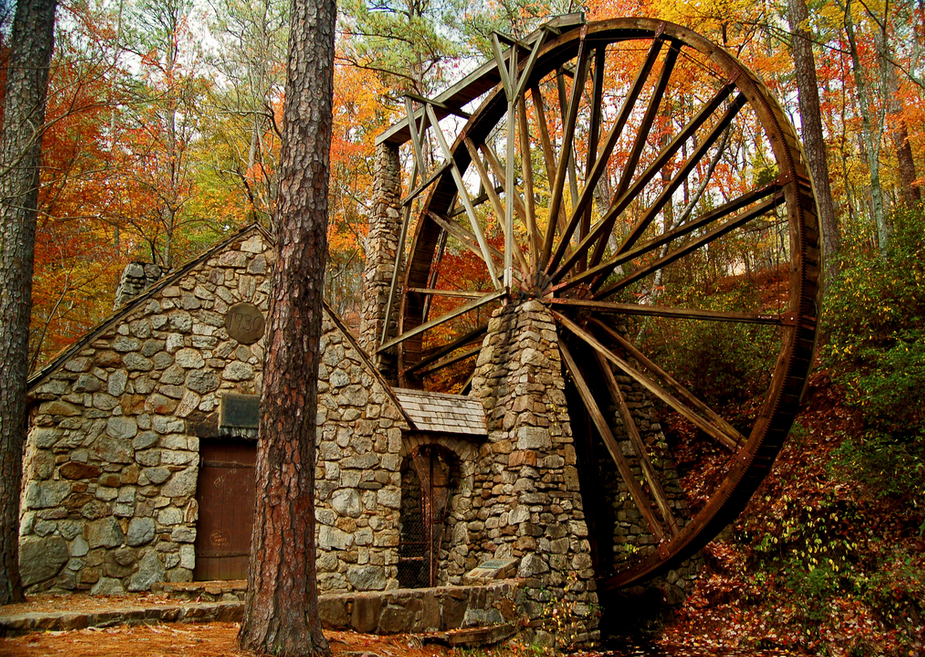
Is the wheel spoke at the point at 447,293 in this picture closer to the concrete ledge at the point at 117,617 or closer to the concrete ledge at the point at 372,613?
the concrete ledge at the point at 372,613

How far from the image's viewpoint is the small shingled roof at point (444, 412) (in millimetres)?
8391

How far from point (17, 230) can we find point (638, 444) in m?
6.82

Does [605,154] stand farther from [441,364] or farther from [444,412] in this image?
[441,364]

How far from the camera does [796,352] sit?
679 cm

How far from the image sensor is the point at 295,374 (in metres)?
4.46

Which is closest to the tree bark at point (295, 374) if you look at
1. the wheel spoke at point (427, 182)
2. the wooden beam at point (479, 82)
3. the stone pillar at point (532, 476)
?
the stone pillar at point (532, 476)

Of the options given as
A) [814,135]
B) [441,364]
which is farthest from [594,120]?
[441,364]

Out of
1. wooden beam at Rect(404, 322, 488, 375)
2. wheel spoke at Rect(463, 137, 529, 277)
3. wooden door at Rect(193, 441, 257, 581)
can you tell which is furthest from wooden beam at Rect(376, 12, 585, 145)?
wooden door at Rect(193, 441, 257, 581)

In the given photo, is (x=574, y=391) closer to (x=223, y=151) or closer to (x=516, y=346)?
(x=516, y=346)

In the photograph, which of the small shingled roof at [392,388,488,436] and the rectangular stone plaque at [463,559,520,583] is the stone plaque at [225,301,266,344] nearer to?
the small shingled roof at [392,388,488,436]

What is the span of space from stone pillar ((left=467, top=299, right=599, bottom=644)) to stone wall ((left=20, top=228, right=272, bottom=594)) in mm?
3009

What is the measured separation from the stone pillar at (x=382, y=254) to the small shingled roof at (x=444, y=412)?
10.8 feet

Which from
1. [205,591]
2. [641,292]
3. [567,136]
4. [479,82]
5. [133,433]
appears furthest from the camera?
[641,292]

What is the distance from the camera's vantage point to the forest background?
700 cm
